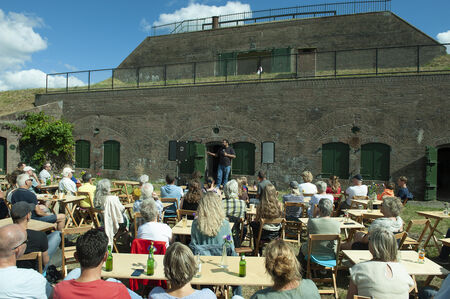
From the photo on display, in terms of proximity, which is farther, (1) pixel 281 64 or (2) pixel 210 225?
(1) pixel 281 64

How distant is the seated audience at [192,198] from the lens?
246 inches

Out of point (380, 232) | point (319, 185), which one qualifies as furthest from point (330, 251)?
point (319, 185)

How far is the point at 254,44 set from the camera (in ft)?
65.4

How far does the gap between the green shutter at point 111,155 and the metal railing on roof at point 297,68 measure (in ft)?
9.82

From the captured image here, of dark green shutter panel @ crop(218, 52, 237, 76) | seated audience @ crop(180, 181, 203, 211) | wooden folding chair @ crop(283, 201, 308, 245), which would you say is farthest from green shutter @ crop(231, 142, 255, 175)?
seated audience @ crop(180, 181, 203, 211)

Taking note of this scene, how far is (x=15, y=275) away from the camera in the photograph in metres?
2.69

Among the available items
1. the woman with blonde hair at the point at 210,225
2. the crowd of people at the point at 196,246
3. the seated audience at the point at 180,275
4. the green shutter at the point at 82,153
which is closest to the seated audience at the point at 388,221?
the crowd of people at the point at 196,246

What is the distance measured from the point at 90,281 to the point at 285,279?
1.56 meters

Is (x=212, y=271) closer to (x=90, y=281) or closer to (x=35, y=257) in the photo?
(x=90, y=281)

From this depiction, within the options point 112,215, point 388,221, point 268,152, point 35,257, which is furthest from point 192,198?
point 268,152

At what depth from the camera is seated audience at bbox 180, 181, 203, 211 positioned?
20.5 feet

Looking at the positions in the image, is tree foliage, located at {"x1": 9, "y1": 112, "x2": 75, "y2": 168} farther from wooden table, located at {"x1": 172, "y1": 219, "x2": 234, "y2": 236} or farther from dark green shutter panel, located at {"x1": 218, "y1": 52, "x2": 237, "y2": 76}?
wooden table, located at {"x1": 172, "y1": 219, "x2": 234, "y2": 236}

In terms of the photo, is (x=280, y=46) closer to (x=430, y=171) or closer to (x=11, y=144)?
(x=430, y=171)

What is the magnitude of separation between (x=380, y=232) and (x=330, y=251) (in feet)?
4.71
